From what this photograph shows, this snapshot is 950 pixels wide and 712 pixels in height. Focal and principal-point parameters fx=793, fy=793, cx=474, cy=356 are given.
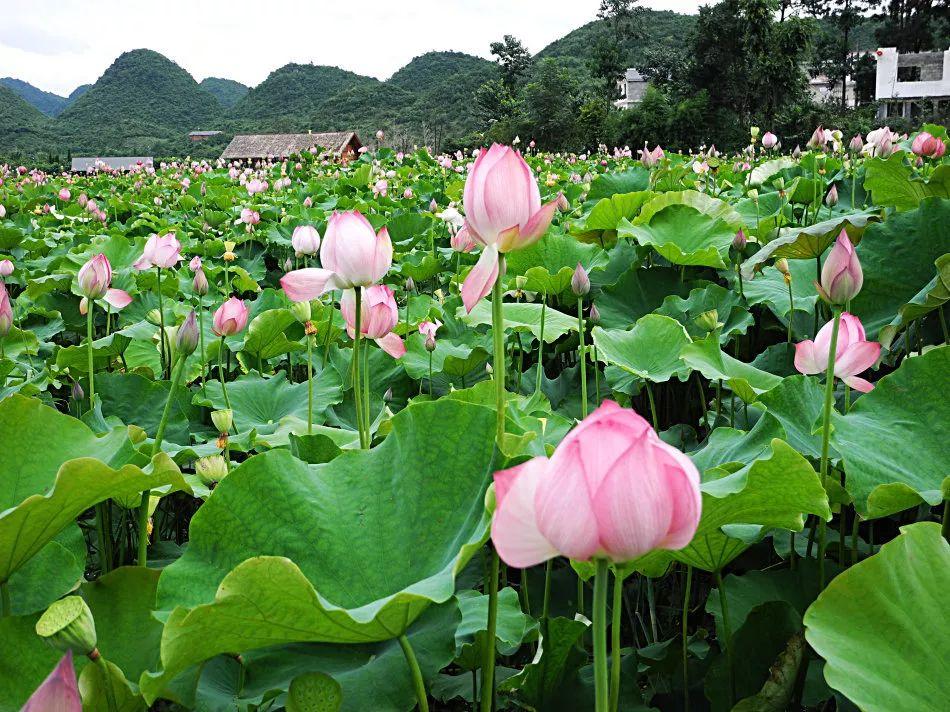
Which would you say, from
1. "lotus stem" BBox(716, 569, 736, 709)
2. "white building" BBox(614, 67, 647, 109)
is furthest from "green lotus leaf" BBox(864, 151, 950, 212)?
"white building" BBox(614, 67, 647, 109)

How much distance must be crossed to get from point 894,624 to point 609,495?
38cm

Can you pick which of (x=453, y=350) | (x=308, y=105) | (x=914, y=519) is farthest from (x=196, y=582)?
(x=308, y=105)

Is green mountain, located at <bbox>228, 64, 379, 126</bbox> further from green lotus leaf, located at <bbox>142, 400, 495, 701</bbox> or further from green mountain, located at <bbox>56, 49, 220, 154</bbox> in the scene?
green lotus leaf, located at <bbox>142, 400, 495, 701</bbox>

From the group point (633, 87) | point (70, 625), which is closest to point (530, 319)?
point (70, 625)

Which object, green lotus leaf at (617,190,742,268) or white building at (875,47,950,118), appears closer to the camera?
green lotus leaf at (617,190,742,268)

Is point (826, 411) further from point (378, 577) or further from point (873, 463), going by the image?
point (378, 577)

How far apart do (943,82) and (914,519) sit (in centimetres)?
4020

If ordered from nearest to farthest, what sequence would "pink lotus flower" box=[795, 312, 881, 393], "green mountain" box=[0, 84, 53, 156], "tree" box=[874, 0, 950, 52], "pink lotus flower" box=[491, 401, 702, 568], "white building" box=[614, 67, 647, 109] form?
"pink lotus flower" box=[491, 401, 702, 568] → "pink lotus flower" box=[795, 312, 881, 393] → "green mountain" box=[0, 84, 53, 156] → "tree" box=[874, 0, 950, 52] → "white building" box=[614, 67, 647, 109]

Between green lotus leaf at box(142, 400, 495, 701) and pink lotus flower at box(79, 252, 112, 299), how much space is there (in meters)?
0.73

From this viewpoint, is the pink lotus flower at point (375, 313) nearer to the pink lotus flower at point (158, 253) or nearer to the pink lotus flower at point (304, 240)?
the pink lotus flower at point (304, 240)

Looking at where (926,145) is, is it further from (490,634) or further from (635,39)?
(635,39)

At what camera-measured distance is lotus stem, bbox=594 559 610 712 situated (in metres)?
0.45

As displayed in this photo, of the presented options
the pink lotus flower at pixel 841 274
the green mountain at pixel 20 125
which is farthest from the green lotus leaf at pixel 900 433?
the green mountain at pixel 20 125

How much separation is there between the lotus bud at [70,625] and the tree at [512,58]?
45611 millimetres
